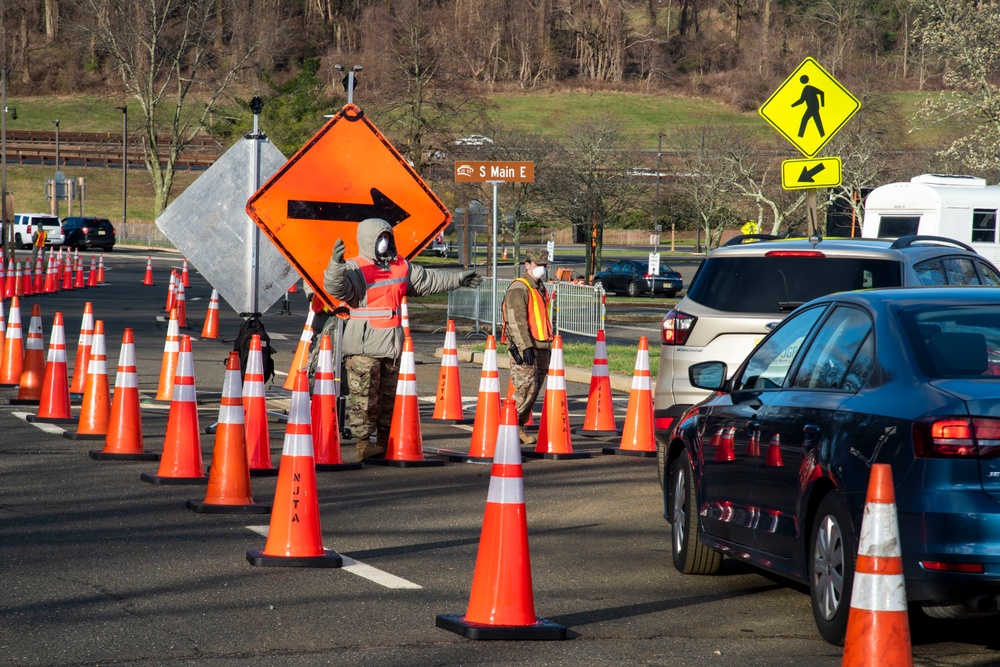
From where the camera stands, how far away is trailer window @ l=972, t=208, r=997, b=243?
1190 inches

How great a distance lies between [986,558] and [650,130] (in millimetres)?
113037

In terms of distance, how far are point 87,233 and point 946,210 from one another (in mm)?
45766

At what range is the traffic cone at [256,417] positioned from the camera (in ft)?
31.5

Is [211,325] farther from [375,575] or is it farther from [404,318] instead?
[375,575]

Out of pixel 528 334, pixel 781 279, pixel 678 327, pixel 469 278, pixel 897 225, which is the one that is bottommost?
pixel 528 334

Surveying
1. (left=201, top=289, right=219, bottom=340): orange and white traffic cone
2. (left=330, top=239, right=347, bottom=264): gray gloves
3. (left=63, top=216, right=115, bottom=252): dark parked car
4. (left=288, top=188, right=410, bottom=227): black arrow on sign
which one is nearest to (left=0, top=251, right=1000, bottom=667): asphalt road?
(left=330, top=239, right=347, bottom=264): gray gloves

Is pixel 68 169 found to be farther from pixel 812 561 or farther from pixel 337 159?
pixel 812 561

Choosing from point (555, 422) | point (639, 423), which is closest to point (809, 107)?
point (639, 423)

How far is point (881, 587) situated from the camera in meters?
4.39

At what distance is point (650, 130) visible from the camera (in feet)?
382

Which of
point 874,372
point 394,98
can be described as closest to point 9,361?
point 874,372

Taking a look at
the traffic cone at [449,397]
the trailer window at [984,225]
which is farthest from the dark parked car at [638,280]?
the traffic cone at [449,397]

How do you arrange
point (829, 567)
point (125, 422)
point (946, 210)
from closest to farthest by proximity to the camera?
point (829, 567)
point (125, 422)
point (946, 210)

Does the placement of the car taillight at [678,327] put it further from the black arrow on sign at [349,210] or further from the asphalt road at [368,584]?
the black arrow on sign at [349,210]
